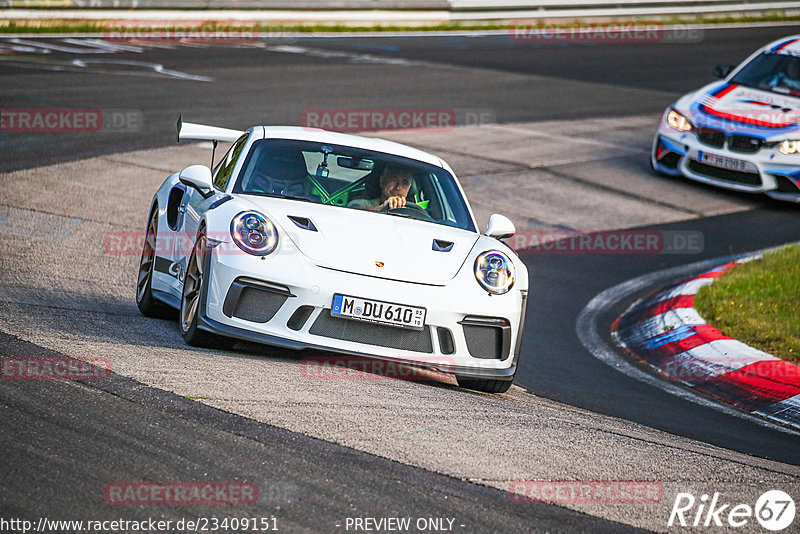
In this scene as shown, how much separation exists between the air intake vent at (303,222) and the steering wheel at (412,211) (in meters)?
0.70

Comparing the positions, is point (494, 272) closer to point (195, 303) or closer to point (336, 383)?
point (336, 383)

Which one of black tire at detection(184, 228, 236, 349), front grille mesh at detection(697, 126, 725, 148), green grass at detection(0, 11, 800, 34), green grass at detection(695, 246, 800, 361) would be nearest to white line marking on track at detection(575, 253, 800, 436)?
green grass at detection(695, 246, 800, 361)

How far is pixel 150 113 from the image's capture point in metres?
15.6

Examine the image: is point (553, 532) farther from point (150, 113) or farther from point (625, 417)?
point (150, 113)

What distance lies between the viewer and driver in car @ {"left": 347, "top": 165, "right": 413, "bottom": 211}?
7090 millimetres

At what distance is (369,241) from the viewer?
635cm

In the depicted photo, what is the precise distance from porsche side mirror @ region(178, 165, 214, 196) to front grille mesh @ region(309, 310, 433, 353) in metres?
1.26

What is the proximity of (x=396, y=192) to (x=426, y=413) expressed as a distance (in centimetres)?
209

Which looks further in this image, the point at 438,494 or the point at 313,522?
the point at 438,494

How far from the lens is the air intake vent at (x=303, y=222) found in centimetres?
637

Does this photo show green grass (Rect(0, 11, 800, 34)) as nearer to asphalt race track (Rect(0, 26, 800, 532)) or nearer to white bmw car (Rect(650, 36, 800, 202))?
asphalt race track (Rect(0, 26, 800, 532))

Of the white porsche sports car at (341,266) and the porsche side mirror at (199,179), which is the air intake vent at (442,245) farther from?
the porsche side mirror at (199,179)

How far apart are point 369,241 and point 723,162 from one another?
8818mm

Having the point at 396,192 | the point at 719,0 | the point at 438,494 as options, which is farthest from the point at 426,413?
the point at 719,0
